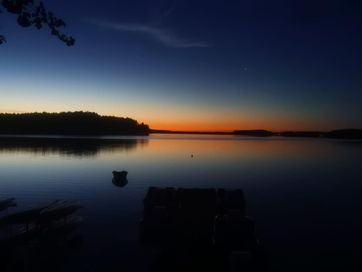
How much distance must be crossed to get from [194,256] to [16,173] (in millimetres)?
59657

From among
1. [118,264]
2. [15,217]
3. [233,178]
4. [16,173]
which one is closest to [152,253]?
[118,264]

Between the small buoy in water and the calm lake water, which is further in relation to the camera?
the small buoy in water

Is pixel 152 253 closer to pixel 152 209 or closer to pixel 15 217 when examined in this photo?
pixel 152 209

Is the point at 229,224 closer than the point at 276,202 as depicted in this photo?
Yes

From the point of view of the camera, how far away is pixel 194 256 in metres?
18.6

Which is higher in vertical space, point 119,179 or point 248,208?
point 119,179

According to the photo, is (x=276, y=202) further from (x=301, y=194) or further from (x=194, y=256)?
(x=194, y=256)

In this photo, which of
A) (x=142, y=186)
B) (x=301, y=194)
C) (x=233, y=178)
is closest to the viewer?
(x=301, y=194)

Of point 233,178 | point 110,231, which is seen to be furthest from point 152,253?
point 233,178

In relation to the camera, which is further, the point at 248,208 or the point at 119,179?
the point at 119,179

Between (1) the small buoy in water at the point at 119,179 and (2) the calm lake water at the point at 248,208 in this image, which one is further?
(1) the small buoy in water at the point at 119,179

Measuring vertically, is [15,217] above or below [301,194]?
above

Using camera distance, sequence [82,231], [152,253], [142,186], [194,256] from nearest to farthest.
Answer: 1. [194,256]
2. [152,253]
3. [82,231]
4. [142,186]

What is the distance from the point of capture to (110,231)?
26391 millimetres
